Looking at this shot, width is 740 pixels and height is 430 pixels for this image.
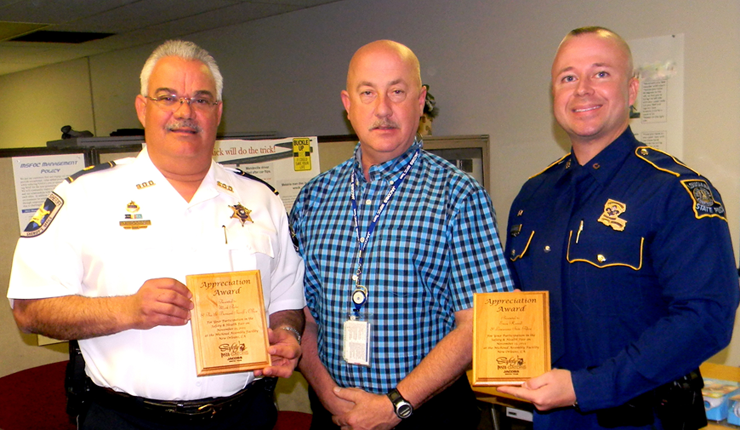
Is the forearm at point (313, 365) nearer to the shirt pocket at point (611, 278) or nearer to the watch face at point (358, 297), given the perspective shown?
the watch face at point (358, 297)

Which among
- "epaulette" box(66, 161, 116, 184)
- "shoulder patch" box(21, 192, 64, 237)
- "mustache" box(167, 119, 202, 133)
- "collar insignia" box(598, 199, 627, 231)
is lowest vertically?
"collar insignia" box(598, 199, 627, 231)

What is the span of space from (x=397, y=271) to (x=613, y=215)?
2.09 ft

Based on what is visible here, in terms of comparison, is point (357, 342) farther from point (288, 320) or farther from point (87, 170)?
point (87, 170)

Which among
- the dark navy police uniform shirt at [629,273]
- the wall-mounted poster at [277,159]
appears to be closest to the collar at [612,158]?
the dark navy police uniform shirt at [629,273]

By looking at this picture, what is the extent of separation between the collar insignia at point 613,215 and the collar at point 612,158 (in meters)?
0.09

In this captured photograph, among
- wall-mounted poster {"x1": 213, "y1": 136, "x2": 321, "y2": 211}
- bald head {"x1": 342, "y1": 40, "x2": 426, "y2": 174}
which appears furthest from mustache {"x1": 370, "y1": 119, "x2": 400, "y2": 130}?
wall-mounted poster {"x1": 213, "y1": 136, "x2": 321, "y2": 211}

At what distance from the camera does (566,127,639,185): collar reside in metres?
1.78

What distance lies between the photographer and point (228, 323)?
67.2 inches

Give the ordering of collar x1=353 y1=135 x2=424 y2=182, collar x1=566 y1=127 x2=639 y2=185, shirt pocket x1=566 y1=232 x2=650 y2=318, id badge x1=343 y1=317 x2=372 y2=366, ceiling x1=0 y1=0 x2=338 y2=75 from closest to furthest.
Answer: shirt pocket x1=566 y1=232 x2=650 y2=318
collar x1=566 y1=127 x2=639 y2=185
id badge x1=343 y1=317 x2=372 y2=366
collar x1=353 y1=135 x2=424 y2=182
ceiling x1=0 y1=0 x2=338 y2=75

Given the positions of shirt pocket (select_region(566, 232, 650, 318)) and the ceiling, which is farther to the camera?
the ceiling

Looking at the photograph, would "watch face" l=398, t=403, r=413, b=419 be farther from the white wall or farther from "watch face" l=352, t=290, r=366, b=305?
the white wall

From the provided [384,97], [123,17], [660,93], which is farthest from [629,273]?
[123,17]

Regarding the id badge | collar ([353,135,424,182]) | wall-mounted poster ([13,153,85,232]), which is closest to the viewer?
the id badge

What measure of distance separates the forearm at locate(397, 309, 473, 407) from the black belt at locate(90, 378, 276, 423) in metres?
0.56
